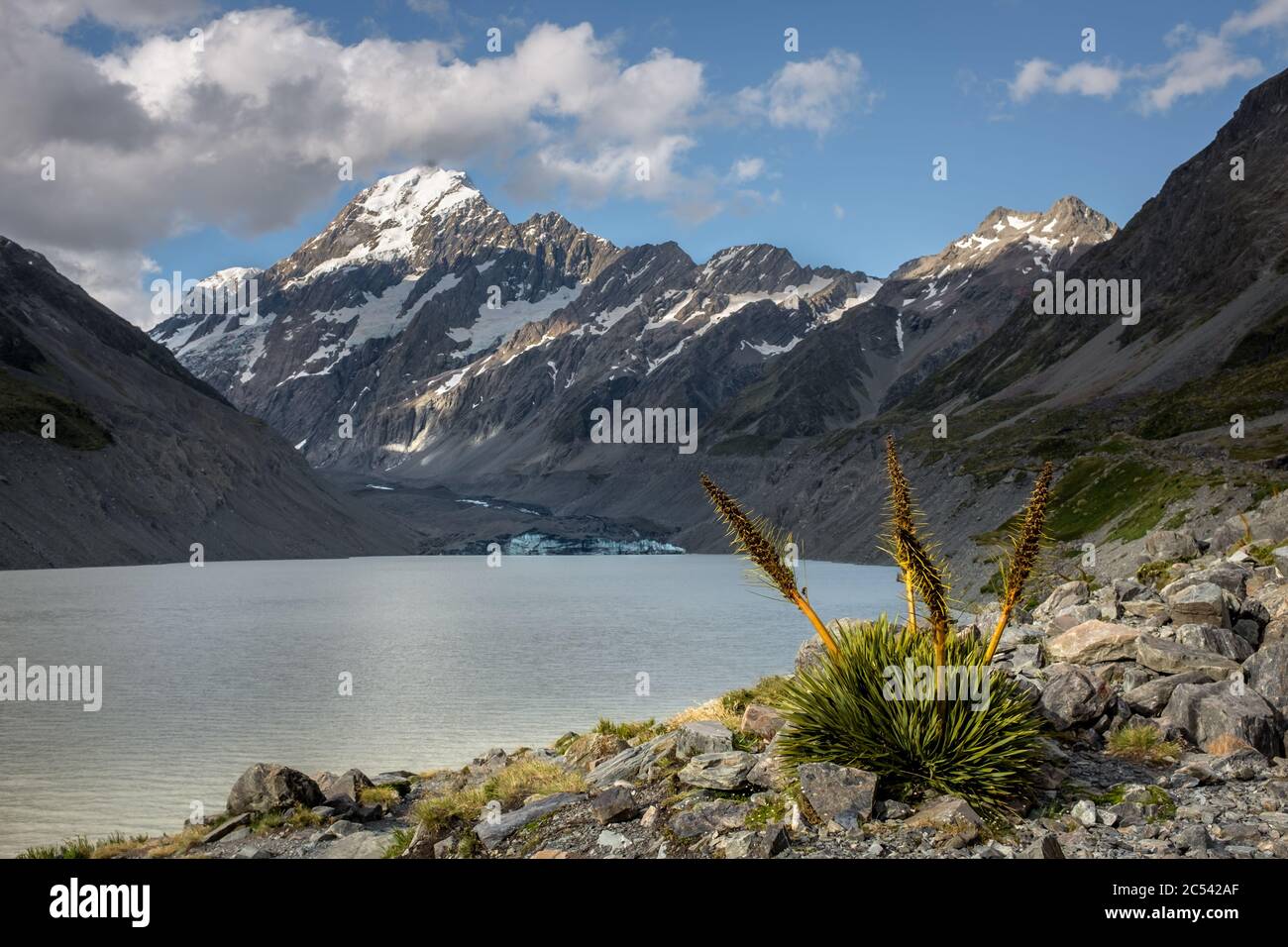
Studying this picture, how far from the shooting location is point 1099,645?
54.7 feet

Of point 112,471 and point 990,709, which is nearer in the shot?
point 990,709

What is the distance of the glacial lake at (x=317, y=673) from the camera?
2811 cm

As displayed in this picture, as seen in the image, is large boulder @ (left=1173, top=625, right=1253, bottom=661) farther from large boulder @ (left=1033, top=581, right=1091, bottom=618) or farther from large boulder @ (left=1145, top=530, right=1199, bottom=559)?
large boulder @ (left=1145, top=530, right=1199, bottom=559)

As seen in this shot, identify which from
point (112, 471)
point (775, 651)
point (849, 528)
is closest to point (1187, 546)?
point (775, 651)

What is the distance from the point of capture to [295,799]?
744 inches

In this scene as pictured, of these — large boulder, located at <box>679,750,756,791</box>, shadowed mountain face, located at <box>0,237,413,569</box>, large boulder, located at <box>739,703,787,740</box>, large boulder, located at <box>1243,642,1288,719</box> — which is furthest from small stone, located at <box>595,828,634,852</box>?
shadowed mountain face, located at <box>0,237,413,569</box>

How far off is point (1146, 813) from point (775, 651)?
48.3 meters

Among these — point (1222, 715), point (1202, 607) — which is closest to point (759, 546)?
point (1222, 715)

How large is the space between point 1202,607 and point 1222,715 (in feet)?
19.2

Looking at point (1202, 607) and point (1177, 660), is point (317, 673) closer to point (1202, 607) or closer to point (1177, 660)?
point (1202, 607)

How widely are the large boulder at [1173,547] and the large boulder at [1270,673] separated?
88.1 ft

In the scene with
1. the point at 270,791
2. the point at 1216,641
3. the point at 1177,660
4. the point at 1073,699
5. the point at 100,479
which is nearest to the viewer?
the point at 1073,699
